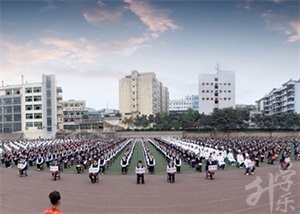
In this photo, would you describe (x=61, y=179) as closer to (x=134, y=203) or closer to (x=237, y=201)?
(x=134, y=203)

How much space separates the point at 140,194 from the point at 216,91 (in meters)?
77.0

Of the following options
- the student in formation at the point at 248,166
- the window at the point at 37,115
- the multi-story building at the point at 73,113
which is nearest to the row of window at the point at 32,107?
the window at the point at 37,115

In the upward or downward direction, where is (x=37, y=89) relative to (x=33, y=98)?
upward

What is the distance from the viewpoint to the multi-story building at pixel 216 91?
86625 millimetres

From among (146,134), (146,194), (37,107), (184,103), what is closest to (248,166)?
(146,194)

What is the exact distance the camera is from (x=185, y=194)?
12.4 m

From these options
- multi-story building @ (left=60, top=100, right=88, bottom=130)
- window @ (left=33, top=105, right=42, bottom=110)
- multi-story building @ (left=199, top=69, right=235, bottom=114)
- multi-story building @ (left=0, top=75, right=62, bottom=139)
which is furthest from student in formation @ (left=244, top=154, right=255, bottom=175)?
multi-story building @ (left=60, top=100, right=88, bottom=130)

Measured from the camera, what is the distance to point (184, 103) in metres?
140

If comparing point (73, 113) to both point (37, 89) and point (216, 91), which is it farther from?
point (216, 91)

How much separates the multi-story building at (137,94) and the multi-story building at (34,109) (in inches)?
1300

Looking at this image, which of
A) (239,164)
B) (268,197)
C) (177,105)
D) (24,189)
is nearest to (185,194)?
(268,197)

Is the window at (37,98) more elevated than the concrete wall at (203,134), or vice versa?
the window at (37,98)

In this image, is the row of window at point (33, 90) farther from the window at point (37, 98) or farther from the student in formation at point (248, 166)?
the student in formation at point (248, 166)

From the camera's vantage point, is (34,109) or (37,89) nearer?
(34,109)
